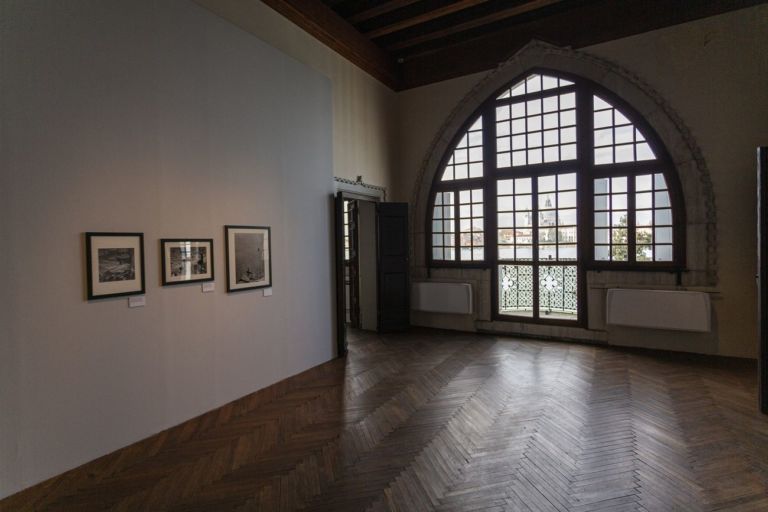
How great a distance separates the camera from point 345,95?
21.8 ft

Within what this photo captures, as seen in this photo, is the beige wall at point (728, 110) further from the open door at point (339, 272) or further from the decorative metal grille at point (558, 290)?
the open door at point (339, 272)

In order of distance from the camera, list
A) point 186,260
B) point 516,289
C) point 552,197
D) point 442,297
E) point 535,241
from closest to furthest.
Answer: point 186,260, point 552,197, point 535,241, point 516,289, point 442,297

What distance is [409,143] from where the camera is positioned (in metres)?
8.13

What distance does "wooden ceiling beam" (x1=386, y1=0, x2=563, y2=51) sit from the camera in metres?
6.26

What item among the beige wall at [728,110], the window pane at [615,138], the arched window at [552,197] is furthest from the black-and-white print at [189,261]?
the beige wall at [728,110]

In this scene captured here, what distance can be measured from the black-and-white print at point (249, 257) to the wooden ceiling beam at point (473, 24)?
4710mm

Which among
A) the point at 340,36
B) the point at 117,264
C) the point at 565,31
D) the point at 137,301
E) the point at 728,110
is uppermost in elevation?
the point at 565,31

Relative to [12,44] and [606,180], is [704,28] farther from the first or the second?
[12,44]

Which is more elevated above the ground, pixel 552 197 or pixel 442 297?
pixel 552 197

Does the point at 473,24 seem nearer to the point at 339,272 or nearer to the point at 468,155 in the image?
the point at 468,155

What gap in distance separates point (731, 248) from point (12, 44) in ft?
26.4

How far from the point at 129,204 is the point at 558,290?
6.29m

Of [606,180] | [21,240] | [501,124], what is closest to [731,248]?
[606,180]

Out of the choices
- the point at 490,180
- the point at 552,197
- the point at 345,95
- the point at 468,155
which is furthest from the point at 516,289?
the point at 345,95
